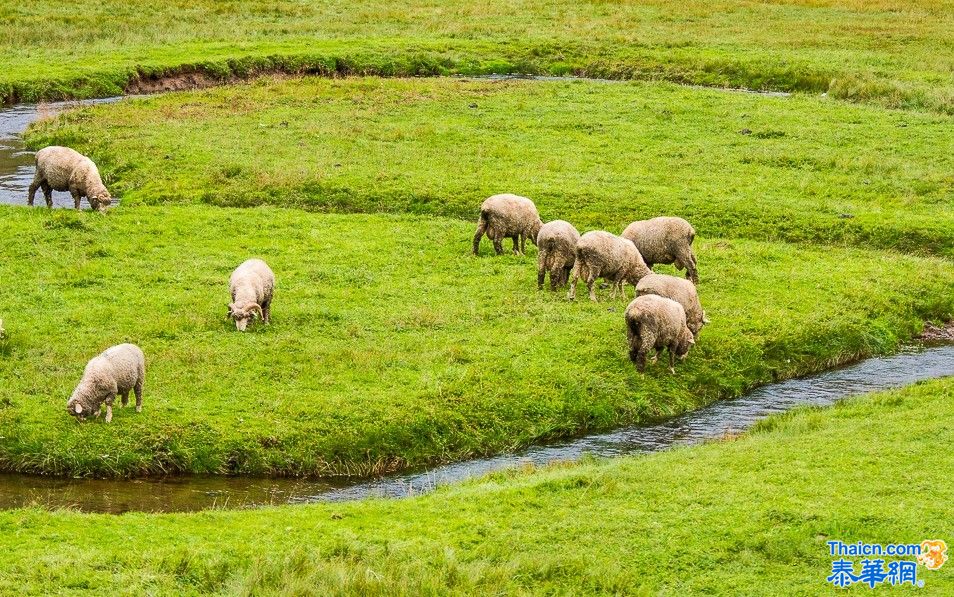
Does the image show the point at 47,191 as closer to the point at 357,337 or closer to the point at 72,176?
the point at 72,176

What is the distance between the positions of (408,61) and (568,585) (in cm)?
4350

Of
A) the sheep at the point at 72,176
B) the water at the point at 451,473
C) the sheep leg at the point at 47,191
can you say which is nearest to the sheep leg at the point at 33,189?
the sheep at the point at 72,176

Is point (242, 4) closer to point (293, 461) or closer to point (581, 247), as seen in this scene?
point (581, 247)

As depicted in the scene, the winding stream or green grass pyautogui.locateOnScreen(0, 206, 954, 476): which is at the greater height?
green grass pyautogui.locateOnScreen(0, 206, 954, 476)

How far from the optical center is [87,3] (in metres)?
66.3

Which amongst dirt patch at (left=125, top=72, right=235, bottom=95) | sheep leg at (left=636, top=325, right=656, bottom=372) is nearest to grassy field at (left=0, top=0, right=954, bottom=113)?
dirt patch at (left=125, top=72, right=235, bottom=95)

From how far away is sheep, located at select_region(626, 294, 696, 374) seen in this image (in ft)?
71.8

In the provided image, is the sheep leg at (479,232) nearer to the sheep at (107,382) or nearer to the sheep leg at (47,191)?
the sheep at (107,382)

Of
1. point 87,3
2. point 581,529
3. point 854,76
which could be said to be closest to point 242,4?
point 87,3

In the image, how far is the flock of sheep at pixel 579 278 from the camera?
19.5 meters

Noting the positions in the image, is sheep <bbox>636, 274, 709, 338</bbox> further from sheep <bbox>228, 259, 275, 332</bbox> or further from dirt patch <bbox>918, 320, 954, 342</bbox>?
sheep <bbox>228, 259, 275, 332</bbox>

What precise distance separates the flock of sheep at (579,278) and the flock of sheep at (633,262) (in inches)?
0.7

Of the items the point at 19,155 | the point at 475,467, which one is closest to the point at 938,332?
the point at 475,467

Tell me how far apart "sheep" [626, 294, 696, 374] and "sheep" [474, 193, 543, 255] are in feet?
20.4
